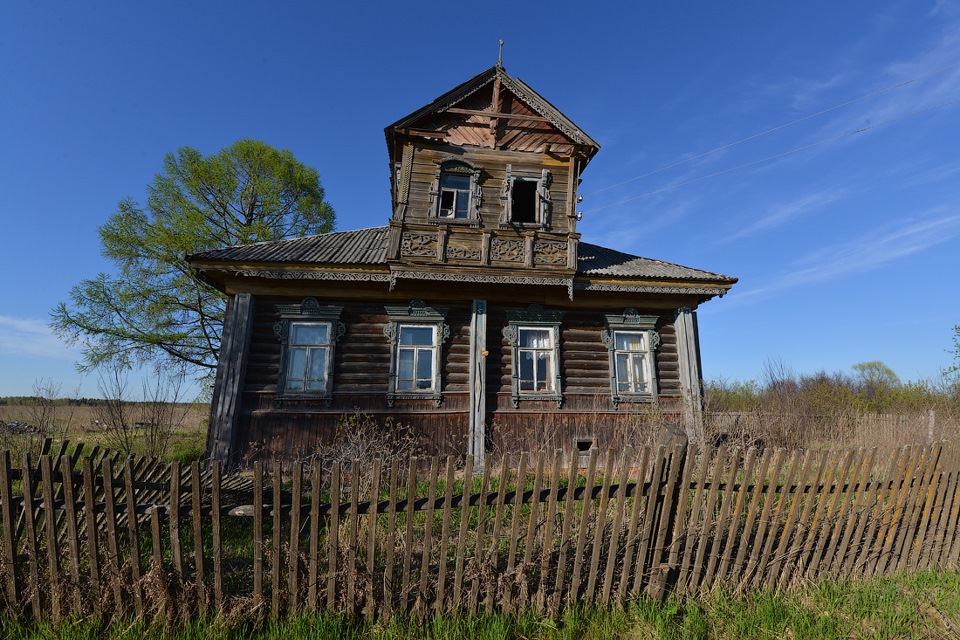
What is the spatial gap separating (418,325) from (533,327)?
2.60 meters

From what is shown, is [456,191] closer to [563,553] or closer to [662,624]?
[563,553]

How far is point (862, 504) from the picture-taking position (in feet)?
12.8

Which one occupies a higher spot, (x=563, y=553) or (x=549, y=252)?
(x=549, y=252)

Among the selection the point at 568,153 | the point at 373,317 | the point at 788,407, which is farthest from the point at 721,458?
the point at 788,407

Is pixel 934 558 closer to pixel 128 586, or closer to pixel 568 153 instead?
pixel 128 586

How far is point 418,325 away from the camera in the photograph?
9.34 m

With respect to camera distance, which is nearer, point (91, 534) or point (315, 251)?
point (91, 534)

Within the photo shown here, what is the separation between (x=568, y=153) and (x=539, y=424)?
21.0 feet

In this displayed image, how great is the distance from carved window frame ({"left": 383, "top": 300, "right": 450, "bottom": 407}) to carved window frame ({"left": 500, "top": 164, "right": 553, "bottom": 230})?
2640 mm

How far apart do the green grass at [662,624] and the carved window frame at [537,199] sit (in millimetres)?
7748

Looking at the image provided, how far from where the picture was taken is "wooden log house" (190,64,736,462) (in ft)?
28.3

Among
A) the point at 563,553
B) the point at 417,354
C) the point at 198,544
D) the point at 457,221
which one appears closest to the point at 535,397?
the point at 417,354

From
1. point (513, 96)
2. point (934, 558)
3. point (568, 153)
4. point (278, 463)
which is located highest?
point (513, 96)

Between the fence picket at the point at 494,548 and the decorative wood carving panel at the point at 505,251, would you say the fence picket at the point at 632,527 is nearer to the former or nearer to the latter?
the fence picket at the point at 494,548
